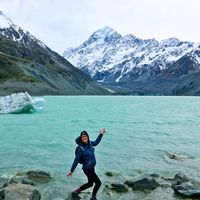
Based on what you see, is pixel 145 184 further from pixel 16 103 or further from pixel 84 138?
pixel 16 103

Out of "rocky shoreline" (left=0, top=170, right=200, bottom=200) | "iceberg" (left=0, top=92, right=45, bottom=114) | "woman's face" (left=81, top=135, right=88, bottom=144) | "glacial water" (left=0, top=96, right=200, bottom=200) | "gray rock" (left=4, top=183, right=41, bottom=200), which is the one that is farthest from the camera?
"iceberg" (left=0, top=92, right=45, bottom=114)

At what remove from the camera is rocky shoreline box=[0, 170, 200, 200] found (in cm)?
1623

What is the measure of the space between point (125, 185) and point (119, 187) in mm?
442

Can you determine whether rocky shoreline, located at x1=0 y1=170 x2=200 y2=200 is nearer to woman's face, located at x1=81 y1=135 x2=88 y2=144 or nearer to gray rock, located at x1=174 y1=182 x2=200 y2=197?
gray rock, located at x1=174 y1=182 x2=200 y2=197

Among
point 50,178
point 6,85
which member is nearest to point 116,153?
point 50,178

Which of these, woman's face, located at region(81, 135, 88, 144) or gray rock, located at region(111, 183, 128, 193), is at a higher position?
woman's face, located at region(81, 135, 88, 144)

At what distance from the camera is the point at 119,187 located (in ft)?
66.3

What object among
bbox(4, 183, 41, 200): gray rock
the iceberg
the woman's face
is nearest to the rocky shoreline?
bbox(4, 183, 41, 200): gray rock

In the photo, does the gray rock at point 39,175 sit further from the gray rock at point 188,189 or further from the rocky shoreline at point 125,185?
the gray rock at point 188,189

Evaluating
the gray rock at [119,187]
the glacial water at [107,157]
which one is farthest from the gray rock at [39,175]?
the gray rock at [119,187]

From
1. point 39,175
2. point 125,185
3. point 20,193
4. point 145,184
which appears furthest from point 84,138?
point 39,175

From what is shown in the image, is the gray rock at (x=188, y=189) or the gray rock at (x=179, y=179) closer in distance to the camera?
the gray rock at (x=188, y=189)

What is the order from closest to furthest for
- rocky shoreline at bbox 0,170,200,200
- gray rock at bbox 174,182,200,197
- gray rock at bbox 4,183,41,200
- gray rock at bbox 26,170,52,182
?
gray rock at bbox 4,183,41,200 → rocky shoreline at bbox 0,170,200,200 → gray rock at bbox 174,182,200,197 → gray rock at bbox 26,170,52,182

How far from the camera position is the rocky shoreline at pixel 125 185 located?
16.2 metres
